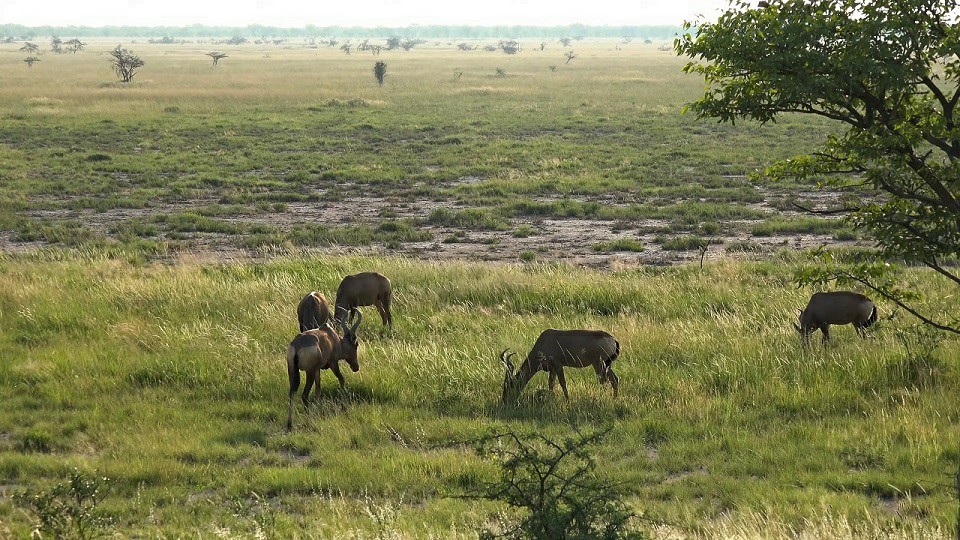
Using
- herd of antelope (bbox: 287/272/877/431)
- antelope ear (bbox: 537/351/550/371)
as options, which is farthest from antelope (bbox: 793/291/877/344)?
antelope ear (bbox: 537/351/550/371)

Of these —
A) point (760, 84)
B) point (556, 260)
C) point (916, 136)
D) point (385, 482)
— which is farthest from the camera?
point (556, 260)

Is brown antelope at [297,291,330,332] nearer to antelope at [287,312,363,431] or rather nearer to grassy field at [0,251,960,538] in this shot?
grassy field at [0,251,960,538]

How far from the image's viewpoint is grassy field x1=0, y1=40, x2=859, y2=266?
76.4 feet

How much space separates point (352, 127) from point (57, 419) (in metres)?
37.6

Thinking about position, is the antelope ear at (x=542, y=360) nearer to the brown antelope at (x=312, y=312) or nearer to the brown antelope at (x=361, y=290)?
the brown antelope at (x=312, y=312)

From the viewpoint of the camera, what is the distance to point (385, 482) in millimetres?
8570

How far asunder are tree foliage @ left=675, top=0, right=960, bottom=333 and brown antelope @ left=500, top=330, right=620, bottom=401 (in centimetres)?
267

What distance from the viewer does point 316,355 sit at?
10.1m

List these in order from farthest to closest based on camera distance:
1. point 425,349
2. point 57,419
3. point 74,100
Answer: point 74,100, point 425,349, point 57,419

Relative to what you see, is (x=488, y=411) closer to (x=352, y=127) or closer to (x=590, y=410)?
(x=590, y=410)

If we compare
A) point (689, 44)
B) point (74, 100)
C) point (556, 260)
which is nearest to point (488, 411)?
point (689, 44)

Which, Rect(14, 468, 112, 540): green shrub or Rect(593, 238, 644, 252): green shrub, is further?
Rect(593, 238, 644, 252): green shrub

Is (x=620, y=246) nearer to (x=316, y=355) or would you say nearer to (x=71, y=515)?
(x=316, y=355)

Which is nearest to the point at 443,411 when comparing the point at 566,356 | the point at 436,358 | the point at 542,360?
the point at 542,360
